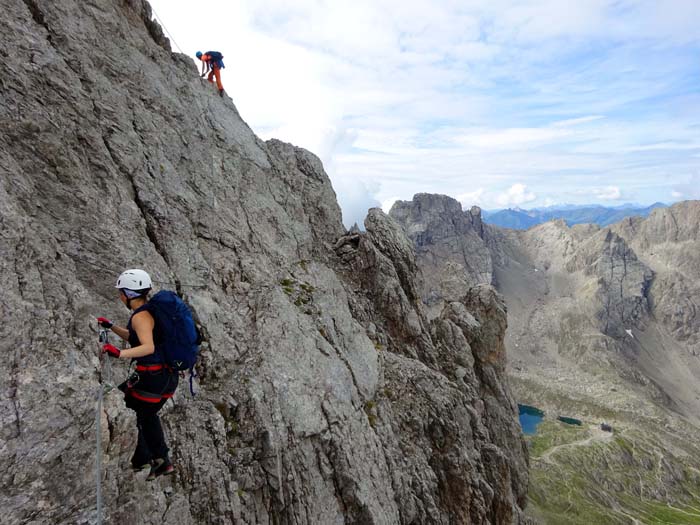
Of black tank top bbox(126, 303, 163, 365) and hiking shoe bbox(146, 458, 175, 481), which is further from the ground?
black tank top bbox(126, 303, 163, 365)

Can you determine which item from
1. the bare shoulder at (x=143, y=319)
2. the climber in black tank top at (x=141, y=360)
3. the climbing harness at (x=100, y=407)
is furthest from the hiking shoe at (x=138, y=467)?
the bare shoulder at (x=143, y=319)

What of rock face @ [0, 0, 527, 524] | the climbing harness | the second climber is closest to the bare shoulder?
the climbing harness

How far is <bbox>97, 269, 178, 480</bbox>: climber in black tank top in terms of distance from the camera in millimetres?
9734

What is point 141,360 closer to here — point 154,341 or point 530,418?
point 154,341

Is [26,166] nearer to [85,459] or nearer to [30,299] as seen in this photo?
[30,299]

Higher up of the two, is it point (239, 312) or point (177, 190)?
point (177, 190)

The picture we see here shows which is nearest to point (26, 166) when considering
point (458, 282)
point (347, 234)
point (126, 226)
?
point (126, 226)

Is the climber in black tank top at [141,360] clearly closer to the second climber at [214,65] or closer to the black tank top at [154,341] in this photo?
the black tank top at [154,341]

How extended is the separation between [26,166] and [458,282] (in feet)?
178

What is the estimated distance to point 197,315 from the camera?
18500 mm

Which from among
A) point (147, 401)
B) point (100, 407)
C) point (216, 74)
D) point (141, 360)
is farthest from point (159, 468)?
point (216, 74)

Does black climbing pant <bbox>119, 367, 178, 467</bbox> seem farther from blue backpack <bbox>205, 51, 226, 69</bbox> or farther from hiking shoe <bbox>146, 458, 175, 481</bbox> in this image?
blue backpack <bbox>205, 51, 226, 69</bbox>

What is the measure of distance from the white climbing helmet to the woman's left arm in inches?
30.9

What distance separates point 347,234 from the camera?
3412 centimetres
